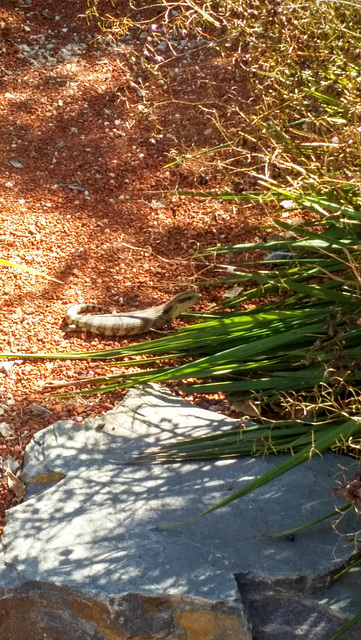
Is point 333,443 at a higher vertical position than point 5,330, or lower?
higher

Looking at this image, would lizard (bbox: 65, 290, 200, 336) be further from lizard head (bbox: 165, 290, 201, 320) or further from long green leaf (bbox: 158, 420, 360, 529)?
long green leaf (bbox: 158, 420, 360, 529)

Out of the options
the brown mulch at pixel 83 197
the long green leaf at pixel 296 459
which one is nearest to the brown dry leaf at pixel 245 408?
the long green leaf at pixel 296 459

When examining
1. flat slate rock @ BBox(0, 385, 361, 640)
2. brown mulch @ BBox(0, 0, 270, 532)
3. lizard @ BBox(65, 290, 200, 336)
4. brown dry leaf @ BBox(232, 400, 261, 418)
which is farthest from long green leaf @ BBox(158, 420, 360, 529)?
lizard @ BBox(65, 290, 200, 336)

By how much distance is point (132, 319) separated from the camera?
491cm

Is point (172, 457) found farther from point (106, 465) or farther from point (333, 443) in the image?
point (333, 443)

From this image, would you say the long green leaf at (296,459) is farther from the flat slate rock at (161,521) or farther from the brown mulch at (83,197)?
the brown mulch at (83,197)

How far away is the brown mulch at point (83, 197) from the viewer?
474cm

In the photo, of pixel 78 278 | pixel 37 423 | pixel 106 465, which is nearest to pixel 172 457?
pixel 106 465

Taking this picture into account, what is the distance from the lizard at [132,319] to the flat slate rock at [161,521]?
888mm

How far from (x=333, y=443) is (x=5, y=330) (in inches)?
85.4

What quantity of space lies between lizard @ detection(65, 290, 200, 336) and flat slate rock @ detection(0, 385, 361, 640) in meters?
0.89

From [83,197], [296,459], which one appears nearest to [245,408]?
[296,459]

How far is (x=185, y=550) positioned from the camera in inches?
132

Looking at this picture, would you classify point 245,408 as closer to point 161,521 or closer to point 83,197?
point 161,521
